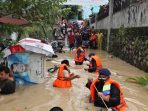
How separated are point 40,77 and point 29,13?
7.56 feet

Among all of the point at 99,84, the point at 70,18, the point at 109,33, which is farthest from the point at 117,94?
the point at 70,18

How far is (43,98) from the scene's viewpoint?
11.8 m

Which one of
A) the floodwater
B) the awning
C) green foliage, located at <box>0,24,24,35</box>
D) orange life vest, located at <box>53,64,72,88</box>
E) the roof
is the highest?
the roof

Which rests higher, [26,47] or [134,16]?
[134,16]

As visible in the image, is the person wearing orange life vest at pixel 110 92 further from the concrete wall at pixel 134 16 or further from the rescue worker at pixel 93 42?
the rescue worker at pixel 93 42

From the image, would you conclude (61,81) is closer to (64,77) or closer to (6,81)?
(64,77)

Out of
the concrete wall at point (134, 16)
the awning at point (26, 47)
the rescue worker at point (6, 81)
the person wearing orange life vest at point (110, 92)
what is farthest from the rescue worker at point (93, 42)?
the person wearing orange life vest at point (110, 92)

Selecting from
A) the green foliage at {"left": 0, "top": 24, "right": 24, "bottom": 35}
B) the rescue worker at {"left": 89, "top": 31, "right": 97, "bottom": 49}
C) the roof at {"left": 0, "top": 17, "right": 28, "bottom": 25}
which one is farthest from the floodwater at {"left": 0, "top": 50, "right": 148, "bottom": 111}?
the rescue worker at {"left": 89, "top": 31, "right": 97, "bottom": 49}

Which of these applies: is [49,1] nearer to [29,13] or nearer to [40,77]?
[29,13]

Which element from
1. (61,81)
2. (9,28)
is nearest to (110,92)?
(61,81)

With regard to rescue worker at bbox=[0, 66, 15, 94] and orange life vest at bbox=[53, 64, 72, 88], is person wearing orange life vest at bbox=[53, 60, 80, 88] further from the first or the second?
rescue worker at bbox=[0, 66, 15, 94]

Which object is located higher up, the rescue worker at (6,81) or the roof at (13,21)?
the roof at (13,21)

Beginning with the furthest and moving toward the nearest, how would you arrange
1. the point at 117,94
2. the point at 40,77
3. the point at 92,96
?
the point at 40,77 → the point at 92,96 → the point at 117,94

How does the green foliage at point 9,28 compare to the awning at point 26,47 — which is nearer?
the green foliage at point 9,28
